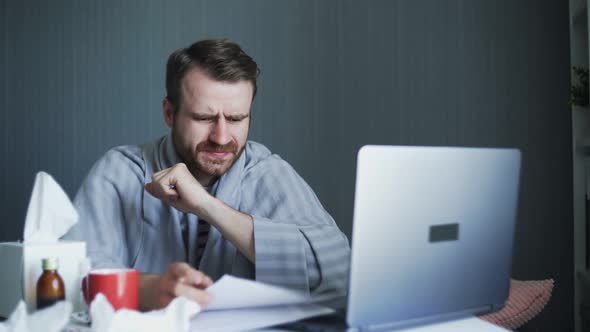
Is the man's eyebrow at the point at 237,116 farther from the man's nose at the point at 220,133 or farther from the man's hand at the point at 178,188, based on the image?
the man's hand at the point at 178,188

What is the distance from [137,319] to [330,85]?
193 cm

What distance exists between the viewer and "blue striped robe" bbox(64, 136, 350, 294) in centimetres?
129

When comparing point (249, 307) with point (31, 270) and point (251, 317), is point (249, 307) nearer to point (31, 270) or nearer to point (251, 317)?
point (251, 317)

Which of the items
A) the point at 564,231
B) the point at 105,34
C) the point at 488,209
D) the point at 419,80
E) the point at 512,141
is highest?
the point at 105,34

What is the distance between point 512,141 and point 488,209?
64.7 inches

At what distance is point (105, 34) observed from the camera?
8.86ft

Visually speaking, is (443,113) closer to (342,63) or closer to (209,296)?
(342,63)

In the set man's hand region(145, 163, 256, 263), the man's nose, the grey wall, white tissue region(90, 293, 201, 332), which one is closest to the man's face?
the man's nose

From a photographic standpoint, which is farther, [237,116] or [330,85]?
[330,85]

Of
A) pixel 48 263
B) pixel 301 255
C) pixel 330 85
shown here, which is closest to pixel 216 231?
pixel 301 255

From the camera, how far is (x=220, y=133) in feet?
5.06

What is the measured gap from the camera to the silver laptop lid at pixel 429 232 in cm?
76

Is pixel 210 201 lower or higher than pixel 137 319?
higher

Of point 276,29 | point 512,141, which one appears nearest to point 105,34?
point 276,29
